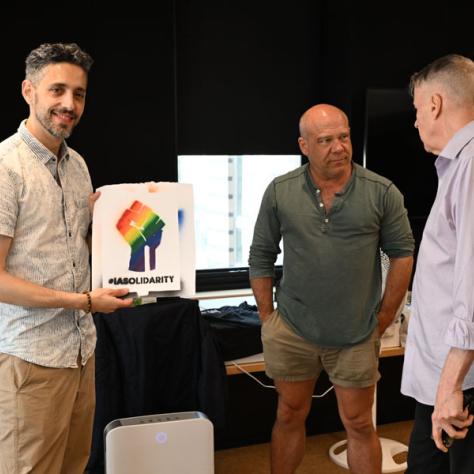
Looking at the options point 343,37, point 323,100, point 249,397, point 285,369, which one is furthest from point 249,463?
point 343,37

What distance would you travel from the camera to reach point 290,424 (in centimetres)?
297

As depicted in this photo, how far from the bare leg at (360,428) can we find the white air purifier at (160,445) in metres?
0.56

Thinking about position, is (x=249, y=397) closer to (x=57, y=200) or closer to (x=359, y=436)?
(x=359, y=436)

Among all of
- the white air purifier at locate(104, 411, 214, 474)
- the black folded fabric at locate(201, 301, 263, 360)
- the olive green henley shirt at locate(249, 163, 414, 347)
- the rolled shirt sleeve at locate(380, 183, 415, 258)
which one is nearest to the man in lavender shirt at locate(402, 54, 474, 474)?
the olive green henley shirt at locate(249, 163, 414, 347)

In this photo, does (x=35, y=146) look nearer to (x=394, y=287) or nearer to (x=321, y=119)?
(x=321, y=119)

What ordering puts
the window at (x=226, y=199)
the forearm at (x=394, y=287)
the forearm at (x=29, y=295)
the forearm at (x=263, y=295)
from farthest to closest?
the window at (x=226, y=199)
the forearm at (x=263, y=295)
the forearm at (x=394, y=287)
the forearm at (x=29, y=295)

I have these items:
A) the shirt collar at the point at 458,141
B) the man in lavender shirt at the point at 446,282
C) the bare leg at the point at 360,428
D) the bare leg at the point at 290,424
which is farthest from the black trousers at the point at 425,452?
the bare leg at the point at 290,424

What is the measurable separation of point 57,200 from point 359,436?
161 cm

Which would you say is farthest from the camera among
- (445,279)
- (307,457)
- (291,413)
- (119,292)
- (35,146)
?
(307,457)

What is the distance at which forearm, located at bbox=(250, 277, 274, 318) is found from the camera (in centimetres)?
298

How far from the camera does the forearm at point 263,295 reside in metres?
2.98

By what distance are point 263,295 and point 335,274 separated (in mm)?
382

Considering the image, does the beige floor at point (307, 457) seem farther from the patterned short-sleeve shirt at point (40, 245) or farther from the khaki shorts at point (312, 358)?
the patterned short-sleeve shirt at point (40, 245)

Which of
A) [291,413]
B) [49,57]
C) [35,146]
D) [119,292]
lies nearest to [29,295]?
[119,292]
